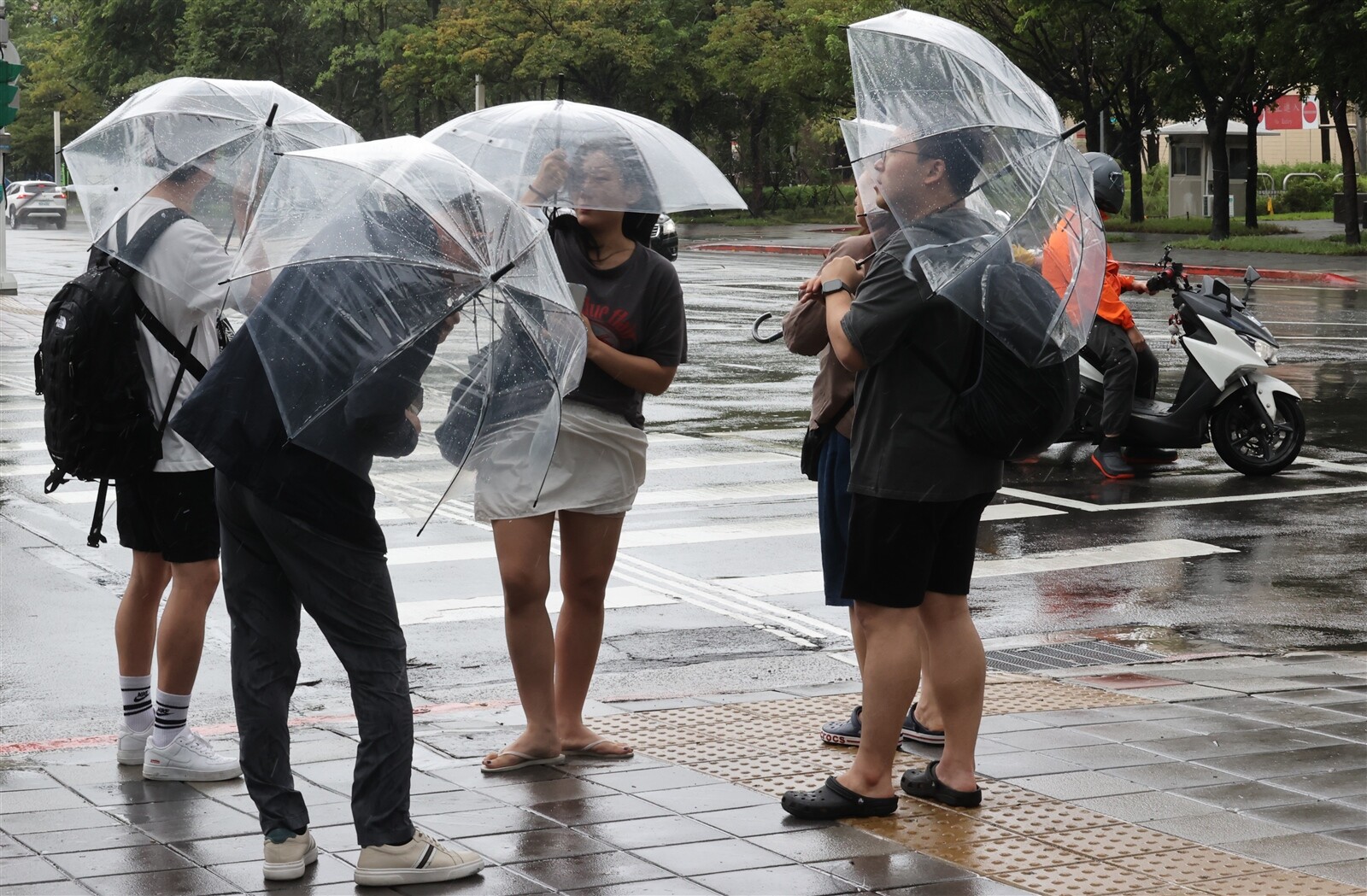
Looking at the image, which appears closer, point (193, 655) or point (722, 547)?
point (193, 655)

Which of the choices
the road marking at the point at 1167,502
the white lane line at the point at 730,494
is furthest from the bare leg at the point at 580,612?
the road marking at the point at 1167,502

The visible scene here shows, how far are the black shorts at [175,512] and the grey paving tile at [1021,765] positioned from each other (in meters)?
2.58

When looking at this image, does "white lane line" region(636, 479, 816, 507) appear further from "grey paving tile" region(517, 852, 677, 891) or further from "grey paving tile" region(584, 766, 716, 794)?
"grey paving tile" region(517, 852, 677, 891)

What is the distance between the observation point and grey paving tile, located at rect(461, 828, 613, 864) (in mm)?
4715

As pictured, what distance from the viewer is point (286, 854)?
14.8 feet

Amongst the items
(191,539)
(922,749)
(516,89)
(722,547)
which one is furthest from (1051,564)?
(516,89)

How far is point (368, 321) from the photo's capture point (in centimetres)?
417

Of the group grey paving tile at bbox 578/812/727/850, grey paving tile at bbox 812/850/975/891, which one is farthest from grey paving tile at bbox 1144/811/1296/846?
grey paving tile at bbox 578/812/727/850

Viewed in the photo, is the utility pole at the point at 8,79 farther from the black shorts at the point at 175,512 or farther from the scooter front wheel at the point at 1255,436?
the black shorts at the point at 175,512

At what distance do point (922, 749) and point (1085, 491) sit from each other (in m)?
5.93

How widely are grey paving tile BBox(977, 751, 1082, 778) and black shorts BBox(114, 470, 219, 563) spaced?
2.58 meters

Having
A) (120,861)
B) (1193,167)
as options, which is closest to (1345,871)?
(120,861)

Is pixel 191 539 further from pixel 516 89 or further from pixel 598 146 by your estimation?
pixel 516 89

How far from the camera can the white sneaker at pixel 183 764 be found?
215 inches
